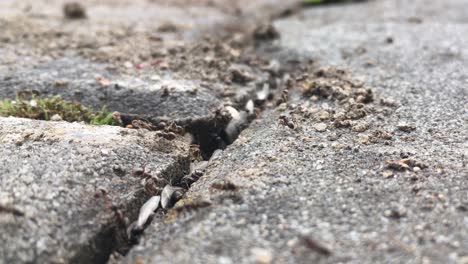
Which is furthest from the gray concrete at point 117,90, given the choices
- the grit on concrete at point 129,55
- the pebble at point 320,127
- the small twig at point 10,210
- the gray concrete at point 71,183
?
the small twig at point 10,210

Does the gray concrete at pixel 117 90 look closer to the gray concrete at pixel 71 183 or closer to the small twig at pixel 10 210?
the gray concrete at pixel 71 183

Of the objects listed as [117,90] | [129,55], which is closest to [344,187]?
[117,90]

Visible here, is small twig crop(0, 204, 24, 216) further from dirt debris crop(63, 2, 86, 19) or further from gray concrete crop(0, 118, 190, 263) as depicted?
dirt debris crop(63, 2, 86, 19)

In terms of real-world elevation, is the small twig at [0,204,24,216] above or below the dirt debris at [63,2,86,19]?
below

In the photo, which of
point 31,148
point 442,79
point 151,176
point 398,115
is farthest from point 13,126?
point 442,79

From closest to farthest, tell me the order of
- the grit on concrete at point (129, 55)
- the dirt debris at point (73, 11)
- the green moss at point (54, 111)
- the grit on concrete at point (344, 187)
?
1. the grit on concrete at point (344, 187)
2. the green moss at point (54, 111)
3. the grit on concrete at point (129, 55)
4. the dirt debris at point (73, 11)

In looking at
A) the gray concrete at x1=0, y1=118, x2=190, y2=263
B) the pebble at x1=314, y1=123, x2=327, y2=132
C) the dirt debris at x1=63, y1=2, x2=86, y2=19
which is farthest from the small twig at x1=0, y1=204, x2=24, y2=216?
the dirt debris at x1=63, y1=2, x2=86, y2=19

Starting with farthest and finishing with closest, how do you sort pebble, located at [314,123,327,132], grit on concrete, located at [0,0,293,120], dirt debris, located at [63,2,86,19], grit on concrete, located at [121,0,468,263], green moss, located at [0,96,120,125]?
dirt debris, located at [63,2,86,19] → grit on concrete, located at [0,0,293,120] → green moss, located at [0,96,120,125] → pebble, located at [314,123,327,132] → grit on concrete, located at [121,0,468,263]
